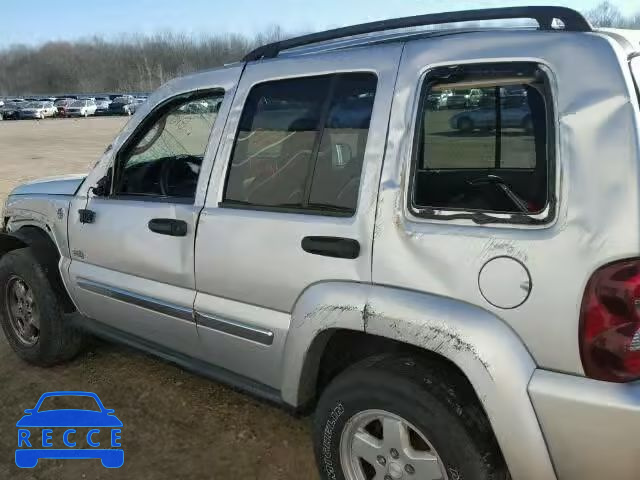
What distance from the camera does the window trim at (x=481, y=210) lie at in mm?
1828

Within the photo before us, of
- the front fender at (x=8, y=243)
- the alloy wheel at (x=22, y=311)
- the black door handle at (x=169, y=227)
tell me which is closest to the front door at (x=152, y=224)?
the black door handle at (x=169, y=227)

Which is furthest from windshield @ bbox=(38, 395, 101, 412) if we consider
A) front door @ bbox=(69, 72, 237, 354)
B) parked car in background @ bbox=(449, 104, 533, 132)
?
parked car in background @ bbox=(449, 104, 533, 132)

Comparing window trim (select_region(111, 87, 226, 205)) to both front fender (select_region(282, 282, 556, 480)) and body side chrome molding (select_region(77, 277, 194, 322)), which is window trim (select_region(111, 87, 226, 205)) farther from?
front fender (select_region(282, 282, 556, 480))

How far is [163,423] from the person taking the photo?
333 centimetres

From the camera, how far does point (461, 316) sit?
1.94 m

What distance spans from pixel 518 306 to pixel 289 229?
3.12 feet

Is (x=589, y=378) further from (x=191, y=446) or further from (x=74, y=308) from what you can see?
(x=74, y=308)

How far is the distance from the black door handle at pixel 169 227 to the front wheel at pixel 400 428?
104 centimetres

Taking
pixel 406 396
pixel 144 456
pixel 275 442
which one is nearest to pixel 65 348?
pixel 144 456

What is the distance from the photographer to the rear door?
2244mm

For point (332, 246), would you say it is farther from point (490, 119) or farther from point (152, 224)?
point (152, 224)

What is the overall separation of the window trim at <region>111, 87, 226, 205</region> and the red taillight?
1.80 m

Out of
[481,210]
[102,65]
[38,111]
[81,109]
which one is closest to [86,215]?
[481,210]

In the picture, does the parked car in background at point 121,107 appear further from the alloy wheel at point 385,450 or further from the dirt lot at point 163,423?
the alloy wheel at point 385,450
